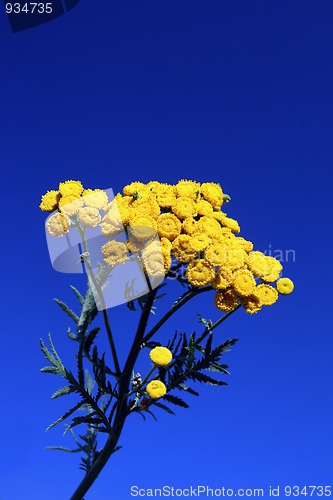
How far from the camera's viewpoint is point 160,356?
4586 mm

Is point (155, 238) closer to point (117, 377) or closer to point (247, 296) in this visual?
point (247, 296)

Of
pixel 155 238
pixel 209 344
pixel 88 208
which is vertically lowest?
pixel 209 344

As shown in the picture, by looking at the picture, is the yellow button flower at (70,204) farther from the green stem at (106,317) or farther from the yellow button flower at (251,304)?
the yellow button flower at (251,304)

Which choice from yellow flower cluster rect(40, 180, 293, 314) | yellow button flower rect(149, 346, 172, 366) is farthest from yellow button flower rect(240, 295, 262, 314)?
yellow button flower rect(149, 346, 172, 366)

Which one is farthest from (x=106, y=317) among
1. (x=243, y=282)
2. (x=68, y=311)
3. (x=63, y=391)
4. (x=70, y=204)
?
(x=243, y=282)

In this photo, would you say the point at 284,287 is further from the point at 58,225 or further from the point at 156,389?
the point at 58,225

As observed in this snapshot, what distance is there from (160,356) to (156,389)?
10.1 inches

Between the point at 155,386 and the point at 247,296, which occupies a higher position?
the point at 247,296

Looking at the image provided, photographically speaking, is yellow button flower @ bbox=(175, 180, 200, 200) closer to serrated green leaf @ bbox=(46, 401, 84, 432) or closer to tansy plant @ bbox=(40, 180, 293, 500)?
tansy plant @ bbox=(40, 180, 293, 500)

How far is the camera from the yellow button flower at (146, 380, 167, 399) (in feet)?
14.9

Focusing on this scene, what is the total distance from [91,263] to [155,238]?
58 cm

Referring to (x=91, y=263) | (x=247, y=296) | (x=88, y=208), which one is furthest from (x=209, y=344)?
(x=88, y=208)

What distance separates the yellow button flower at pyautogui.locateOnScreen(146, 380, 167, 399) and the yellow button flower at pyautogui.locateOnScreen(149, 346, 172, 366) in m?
0.15

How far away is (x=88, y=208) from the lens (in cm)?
487
